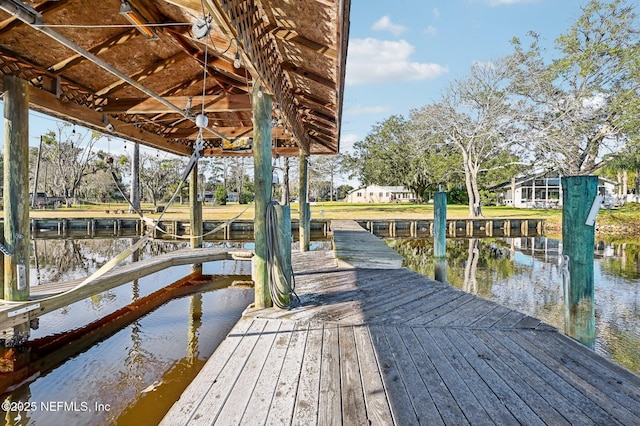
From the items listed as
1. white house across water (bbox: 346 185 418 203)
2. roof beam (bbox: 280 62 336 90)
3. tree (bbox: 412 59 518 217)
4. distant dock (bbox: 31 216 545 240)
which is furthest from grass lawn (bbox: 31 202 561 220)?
white house across water (bbox: 346 185 418 203)

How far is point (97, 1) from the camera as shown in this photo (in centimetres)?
338

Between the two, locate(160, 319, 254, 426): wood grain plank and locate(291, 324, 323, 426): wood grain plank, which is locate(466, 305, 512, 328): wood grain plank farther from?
locate(160, 319, 254, 426): wood grain plank

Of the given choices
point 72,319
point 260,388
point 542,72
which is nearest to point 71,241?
point 72,319

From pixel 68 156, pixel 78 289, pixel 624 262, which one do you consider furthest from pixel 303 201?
pixel 68 156

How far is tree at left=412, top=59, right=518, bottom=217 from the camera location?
830 inches

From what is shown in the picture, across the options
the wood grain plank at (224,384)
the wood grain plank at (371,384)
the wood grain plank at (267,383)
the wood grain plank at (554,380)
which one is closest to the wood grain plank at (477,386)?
the wood grain plank at (554,380)

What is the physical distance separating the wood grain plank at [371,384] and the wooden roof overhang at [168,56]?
2.51m

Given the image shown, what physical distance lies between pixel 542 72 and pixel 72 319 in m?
25.2

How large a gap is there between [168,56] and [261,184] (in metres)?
2.38

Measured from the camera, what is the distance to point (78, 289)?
456 centimetres

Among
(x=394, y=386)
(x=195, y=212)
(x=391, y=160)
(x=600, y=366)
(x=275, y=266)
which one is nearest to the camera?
(x=394, y=386)

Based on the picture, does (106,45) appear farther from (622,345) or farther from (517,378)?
(622,345)

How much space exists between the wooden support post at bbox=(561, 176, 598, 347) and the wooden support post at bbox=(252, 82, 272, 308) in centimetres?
281

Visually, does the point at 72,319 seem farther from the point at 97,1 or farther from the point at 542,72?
the point at 542,72
